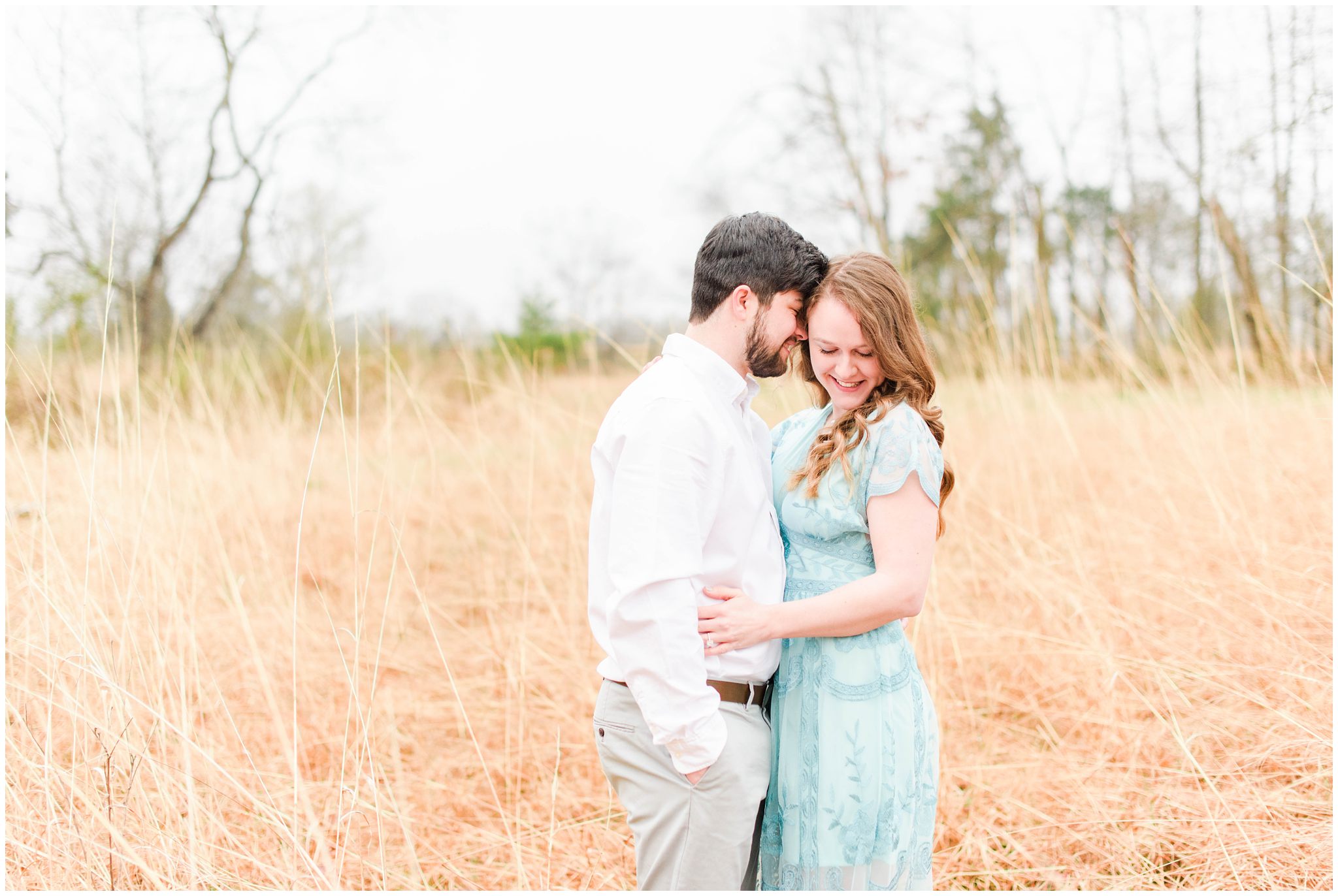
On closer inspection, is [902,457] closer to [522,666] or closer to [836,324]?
[836,324]

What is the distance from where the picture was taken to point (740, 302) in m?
1.56

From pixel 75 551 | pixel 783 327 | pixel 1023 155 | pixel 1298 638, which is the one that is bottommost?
pixel 1298 638

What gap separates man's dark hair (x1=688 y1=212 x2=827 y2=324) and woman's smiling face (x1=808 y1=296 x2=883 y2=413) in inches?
3.3

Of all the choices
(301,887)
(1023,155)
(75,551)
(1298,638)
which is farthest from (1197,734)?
(1023,155)

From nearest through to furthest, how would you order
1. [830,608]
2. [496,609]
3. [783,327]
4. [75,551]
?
[830,608] → [783,327] → [75,551] → [496,609]

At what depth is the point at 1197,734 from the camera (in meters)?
2.43

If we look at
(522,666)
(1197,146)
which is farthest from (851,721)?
(1197,146)

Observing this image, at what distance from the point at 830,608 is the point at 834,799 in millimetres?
378

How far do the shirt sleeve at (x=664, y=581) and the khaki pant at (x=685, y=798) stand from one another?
62 mm

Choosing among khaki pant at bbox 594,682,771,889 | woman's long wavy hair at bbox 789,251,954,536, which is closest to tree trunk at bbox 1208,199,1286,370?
woman's long wavy hair at bbox 789,251,954,536

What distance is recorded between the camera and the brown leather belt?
1501 millimetres

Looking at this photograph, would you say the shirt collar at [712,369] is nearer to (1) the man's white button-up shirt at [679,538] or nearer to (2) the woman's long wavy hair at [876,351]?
(1) the man's white button-up shirt at [679,538]

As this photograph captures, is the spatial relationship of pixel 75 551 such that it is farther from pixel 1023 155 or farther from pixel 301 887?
pixel 1023 155

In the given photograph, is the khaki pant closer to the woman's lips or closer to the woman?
the woman
